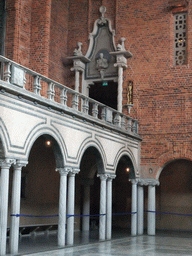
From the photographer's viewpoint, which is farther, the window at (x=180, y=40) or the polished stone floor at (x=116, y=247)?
the window at (x=180, y=40)

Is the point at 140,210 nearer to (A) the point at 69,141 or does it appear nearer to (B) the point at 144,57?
(A) the point at 69,141

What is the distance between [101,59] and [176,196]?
7.99m

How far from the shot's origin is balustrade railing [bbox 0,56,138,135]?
12.3 metres

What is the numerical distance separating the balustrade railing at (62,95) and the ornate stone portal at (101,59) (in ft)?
4.70

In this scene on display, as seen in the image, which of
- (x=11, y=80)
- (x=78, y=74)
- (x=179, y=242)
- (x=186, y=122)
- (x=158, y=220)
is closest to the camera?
(x=11, y=80)

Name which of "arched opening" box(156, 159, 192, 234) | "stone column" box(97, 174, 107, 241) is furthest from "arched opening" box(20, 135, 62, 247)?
"arched opening" box(156, 159, 192, 234)

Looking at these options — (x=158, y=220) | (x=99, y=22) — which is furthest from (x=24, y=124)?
(x=158, y=220)

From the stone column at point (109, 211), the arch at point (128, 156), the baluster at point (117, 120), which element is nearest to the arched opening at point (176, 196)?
the arch at point (128, 156)

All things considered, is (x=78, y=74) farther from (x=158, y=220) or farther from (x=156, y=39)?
(x=158, y=220)

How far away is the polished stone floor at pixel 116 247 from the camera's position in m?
13.6

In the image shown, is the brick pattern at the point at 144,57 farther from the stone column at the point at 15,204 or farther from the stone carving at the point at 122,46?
the stone column at the point at 15,204

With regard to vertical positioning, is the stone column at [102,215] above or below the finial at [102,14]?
below

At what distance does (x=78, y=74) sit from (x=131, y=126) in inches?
144

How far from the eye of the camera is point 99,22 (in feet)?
74.9
